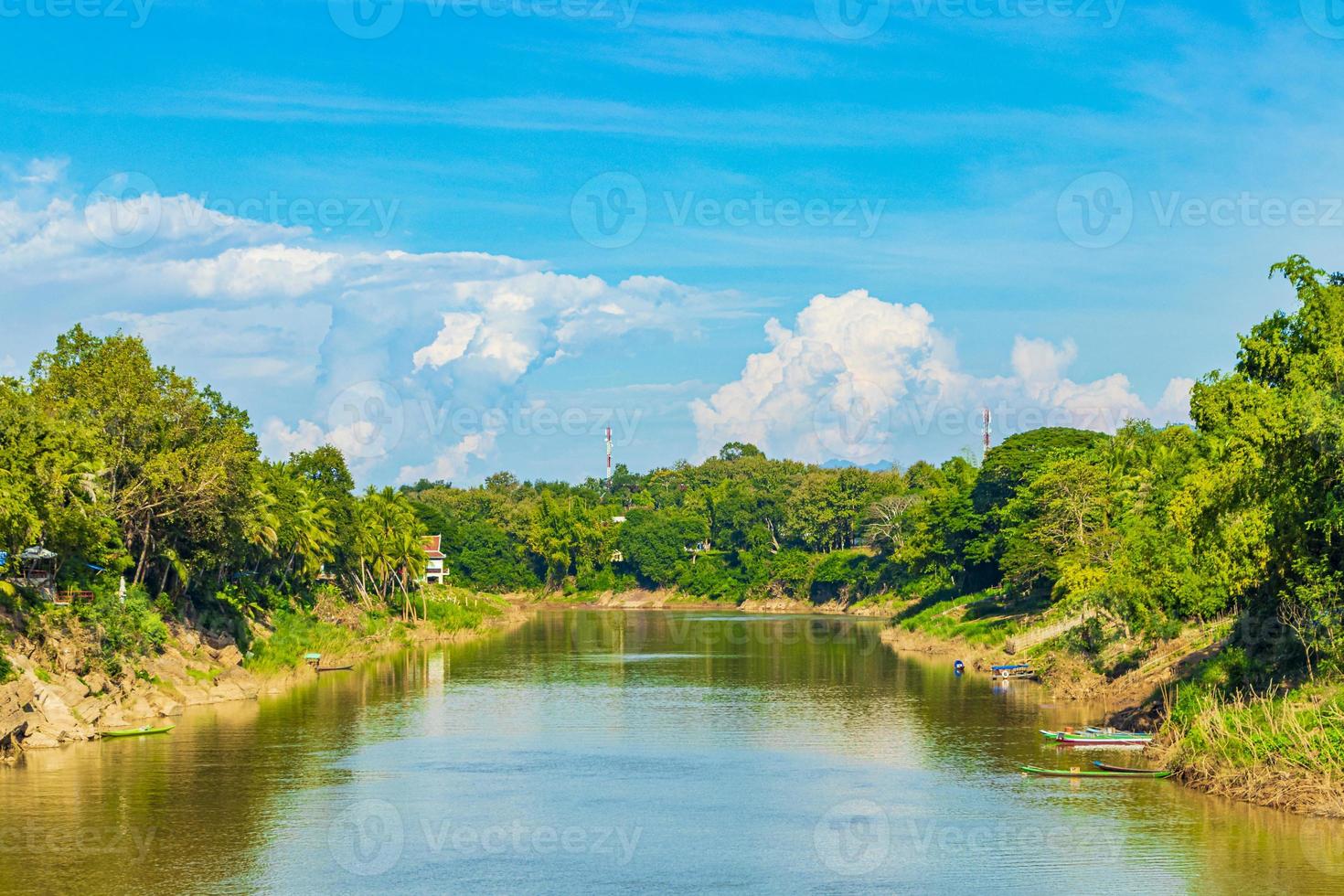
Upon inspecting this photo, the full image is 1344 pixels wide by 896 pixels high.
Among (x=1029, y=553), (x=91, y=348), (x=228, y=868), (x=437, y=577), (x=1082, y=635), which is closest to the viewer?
(x=228, y=868)

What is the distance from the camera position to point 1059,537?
95500 mm

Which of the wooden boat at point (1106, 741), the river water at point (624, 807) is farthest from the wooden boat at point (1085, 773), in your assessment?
the wooden boat at point (1106, 741)

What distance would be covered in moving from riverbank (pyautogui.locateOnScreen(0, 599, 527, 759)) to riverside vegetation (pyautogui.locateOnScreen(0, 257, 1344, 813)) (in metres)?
1.14

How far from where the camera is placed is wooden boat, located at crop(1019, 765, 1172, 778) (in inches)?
1973

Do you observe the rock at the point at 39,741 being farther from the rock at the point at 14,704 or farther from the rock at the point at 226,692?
the rock at the point at 226,692

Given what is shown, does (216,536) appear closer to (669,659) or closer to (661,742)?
(661,742)

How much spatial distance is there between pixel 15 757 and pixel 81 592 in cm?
1436

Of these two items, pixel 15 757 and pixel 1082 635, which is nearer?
pixel 15 757

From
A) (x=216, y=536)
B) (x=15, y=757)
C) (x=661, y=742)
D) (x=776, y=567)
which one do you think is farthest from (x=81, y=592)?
(x=776, y=567)

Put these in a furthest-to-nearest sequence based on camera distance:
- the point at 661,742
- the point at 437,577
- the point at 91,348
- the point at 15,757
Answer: the point at 437,577 < the point at 91,348 < the point at 661,742 < the point at 15,757

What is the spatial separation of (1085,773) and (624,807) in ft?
57.5

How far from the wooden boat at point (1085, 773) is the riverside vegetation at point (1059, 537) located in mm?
1269

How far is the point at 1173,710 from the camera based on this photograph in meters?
53.4

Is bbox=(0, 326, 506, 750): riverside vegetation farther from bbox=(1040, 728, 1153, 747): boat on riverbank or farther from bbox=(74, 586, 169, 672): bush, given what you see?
bbox=(1040, 728, 1153, 747): boat on riverbank
